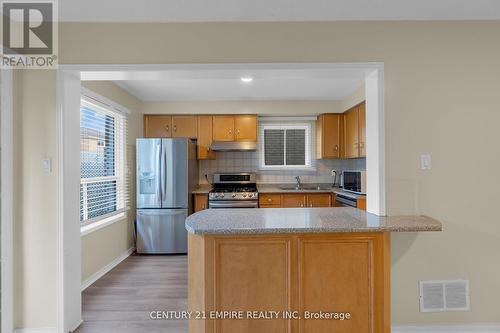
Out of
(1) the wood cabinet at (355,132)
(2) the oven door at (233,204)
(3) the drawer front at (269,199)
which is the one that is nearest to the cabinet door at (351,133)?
(1) the wood cabinet at (355,132)

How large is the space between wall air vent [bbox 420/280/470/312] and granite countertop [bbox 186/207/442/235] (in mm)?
547

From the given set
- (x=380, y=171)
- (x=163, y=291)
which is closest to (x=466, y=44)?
(x=380, y=171)

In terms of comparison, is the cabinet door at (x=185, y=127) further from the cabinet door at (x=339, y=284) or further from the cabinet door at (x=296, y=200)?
the cabinet door at (x=339, y=284)

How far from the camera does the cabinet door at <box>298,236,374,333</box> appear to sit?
1.89 meters

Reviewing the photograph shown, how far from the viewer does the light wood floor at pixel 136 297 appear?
2.38m

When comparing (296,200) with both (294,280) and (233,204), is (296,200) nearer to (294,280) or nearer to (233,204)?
(233,204)

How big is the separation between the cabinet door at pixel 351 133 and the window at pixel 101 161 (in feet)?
10.8

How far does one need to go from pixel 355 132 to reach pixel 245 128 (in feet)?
5.60

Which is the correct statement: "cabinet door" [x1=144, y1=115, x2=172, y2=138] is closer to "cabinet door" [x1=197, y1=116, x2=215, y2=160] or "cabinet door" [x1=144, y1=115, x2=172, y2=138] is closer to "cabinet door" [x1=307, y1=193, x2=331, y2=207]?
"cabinet door" [x1=197, y1=116, x2=215, y2=160]

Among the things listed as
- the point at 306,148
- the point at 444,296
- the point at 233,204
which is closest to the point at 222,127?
the point at 233,204

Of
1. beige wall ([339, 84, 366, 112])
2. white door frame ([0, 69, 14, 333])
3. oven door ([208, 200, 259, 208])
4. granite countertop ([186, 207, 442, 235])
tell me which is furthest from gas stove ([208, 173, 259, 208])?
white door frame ([0, 69, 14, 333])

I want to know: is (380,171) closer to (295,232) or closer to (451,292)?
(295,232)

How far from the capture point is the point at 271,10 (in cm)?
205

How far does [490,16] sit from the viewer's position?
2.15m
